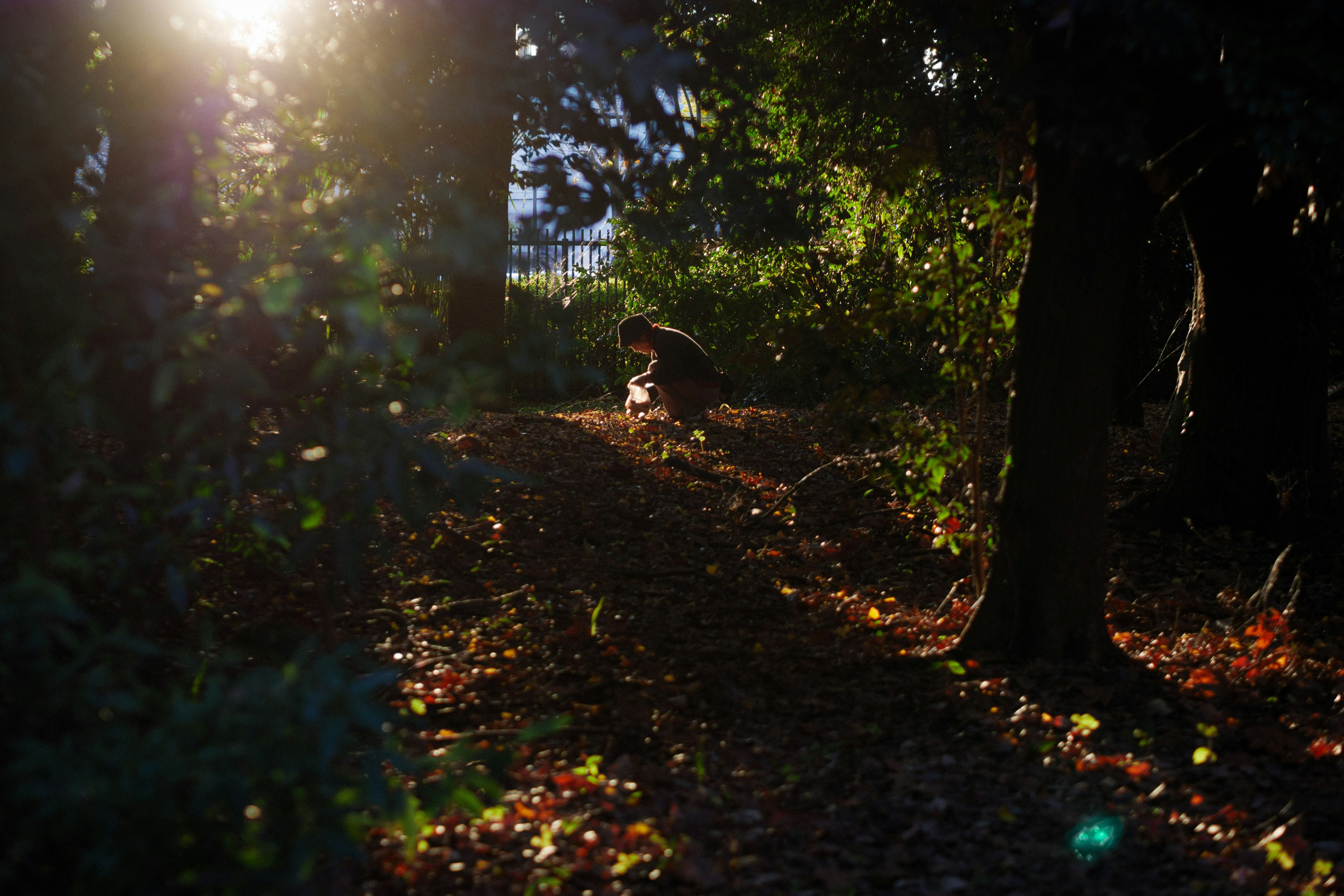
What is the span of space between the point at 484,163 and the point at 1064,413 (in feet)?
8.68

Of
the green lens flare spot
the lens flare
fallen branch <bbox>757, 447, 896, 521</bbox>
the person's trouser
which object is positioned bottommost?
the green lens flare spot

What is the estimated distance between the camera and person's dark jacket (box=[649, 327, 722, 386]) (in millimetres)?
9172

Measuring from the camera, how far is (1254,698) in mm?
4129

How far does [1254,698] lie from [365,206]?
4.06 meters

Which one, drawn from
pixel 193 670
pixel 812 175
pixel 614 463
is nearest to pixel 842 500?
pixel 614 463

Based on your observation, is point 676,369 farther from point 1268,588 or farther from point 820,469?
point 1268,588

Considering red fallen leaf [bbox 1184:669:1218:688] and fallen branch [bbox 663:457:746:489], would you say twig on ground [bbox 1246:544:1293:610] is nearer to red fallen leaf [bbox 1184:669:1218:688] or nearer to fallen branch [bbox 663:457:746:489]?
red fallen leaf [bbox 1184:669:1218:688]

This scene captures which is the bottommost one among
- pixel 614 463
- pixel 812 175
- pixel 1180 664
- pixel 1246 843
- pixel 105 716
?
pixel 1246 843

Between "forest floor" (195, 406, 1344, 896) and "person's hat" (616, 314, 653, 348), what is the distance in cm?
293

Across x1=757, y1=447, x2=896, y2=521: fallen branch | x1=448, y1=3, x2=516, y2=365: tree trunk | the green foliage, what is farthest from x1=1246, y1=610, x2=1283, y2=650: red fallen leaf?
x1=448, y1=3, x2=516, y2=365: tree trunk

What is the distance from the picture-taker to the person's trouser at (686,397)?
30.4ft

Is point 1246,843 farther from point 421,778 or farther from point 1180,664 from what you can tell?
point 421,778

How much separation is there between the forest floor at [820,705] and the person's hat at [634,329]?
2.93 meters

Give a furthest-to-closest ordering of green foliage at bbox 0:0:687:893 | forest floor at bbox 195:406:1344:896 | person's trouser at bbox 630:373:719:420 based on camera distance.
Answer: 1. person's trouser at bbox 630:373:719:420
2. forest floor at bbox 195:406:1344:896
3. green foliage at bbox 0:0:687:893
